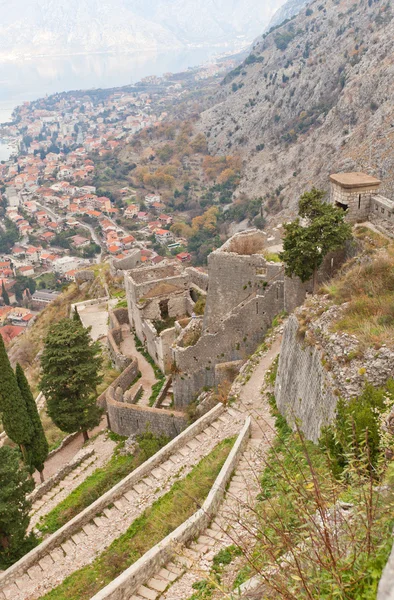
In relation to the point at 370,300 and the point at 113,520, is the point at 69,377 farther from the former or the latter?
the point at 370,300

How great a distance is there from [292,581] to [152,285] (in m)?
17.4

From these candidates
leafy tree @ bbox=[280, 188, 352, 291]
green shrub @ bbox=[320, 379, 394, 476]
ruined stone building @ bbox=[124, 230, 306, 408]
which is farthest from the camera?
ruined stone building @ bbox=[124, 230, 306, 408]

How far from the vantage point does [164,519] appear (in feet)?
30.5

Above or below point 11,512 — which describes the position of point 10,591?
below

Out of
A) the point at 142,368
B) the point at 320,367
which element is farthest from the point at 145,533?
the point at 142,368

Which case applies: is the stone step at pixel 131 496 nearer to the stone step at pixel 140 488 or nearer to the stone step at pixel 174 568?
the stone step at pixel 140 488

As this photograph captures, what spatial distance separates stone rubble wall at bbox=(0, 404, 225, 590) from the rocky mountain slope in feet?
111

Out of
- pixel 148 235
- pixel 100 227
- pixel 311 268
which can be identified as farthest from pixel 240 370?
pixel 100 227

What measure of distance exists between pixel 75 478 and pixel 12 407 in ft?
9.13

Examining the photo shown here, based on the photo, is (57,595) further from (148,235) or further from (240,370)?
(148,235)

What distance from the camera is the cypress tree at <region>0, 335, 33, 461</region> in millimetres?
13641

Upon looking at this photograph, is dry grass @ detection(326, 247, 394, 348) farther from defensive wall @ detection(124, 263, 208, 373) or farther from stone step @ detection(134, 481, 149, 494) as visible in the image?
defensive wall @ detection(124, 263, 208, 373)

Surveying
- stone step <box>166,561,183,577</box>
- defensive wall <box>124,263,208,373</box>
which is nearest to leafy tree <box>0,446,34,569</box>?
stone step <box>166,561,183,577</box>

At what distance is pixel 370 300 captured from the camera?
9.10m
